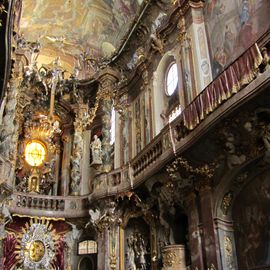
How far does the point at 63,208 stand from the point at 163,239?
5.49 metres

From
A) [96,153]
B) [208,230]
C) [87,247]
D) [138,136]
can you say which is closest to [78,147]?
[96,153]

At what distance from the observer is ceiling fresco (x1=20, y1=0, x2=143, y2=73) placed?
18.8 m

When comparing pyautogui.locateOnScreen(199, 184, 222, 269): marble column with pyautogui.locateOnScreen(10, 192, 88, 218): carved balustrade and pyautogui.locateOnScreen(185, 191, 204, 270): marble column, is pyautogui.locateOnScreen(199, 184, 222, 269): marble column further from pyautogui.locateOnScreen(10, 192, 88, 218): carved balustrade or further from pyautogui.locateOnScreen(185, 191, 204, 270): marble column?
pyautogui.locateOnScreen(10, 192, 88, 218): carved balustrade

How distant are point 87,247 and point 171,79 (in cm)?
759

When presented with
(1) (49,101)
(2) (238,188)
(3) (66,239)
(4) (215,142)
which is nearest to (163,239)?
(2) (238,188)

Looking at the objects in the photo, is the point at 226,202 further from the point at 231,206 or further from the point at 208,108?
the point at 208,108

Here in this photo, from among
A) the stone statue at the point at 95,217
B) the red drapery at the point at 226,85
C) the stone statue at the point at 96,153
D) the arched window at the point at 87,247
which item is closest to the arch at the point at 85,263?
the arched window at the point at 87,247

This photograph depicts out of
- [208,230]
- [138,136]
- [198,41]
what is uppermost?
[198,41]

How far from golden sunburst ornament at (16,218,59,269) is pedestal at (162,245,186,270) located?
647cm

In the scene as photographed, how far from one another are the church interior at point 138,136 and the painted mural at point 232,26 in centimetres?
4

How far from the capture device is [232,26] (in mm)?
10742

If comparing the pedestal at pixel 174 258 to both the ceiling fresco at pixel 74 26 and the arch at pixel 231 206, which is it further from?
the ceiling fresco at pixel 74 26

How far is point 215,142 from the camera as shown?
28.8ft

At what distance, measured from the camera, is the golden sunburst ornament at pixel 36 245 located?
48.4ft
